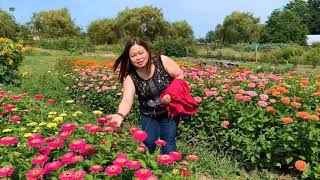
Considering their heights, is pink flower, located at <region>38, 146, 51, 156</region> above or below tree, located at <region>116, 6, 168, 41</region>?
below

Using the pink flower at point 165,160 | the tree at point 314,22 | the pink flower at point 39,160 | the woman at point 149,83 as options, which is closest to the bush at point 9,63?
the woman at point 149,83

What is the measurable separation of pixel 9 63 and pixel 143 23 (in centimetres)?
3724

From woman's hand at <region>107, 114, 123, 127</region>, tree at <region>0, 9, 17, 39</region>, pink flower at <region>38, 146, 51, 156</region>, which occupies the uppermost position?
tree at <region>0, 9, 17, 39</region>

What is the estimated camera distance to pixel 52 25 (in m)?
47.3

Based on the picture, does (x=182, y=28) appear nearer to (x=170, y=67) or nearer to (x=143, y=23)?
(x=143, y=23)

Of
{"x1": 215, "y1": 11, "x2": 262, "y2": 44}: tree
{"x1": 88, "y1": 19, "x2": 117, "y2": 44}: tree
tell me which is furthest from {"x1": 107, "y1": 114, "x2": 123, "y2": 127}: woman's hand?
{"x1": 215, "y1": 11, "x2": 262, "y2": 44}: tree

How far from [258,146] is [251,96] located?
664 mm

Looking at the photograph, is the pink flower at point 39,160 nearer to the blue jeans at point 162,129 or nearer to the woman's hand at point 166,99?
the woman's hand at point 166,99

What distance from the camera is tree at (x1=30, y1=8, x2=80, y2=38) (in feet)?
150

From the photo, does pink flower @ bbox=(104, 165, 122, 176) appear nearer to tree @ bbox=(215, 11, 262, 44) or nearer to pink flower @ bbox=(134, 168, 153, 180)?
pink flower @ bbox=(134, 168, 153, 180)

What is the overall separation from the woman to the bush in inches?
271

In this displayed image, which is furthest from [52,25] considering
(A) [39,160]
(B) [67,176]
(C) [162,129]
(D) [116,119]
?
(B) [67,176]

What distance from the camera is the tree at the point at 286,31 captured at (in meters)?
41.9

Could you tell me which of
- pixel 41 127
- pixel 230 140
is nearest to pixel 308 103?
pixel 230 140
